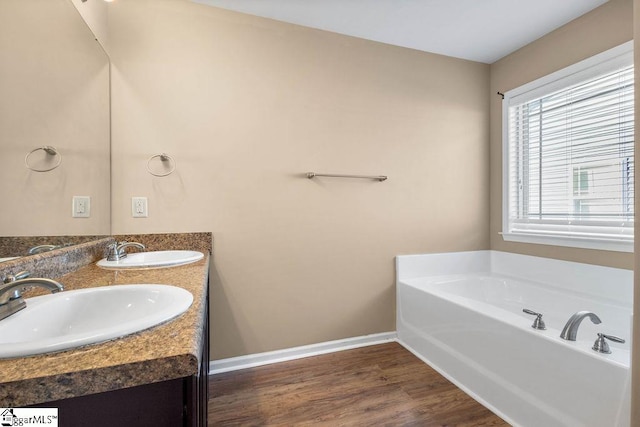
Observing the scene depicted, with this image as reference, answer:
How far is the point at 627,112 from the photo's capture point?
174cm

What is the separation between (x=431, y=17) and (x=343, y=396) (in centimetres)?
249

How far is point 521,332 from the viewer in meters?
1.38

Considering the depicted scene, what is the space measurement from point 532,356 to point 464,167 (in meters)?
1.64

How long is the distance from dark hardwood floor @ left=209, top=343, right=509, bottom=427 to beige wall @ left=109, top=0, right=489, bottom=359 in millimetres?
221

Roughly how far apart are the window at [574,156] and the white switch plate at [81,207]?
296 cm

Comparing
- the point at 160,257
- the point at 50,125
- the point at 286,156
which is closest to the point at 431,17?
the point at 286,156

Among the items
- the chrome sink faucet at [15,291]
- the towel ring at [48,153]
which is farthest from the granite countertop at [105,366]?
the towel ring at [48,153]

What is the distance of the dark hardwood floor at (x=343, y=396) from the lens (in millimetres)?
1446

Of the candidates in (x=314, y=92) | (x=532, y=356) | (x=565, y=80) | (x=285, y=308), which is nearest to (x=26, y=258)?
(x=285, y=308)

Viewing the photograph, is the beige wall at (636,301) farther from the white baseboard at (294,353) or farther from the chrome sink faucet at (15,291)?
the chrome sink faucet at (15,291)

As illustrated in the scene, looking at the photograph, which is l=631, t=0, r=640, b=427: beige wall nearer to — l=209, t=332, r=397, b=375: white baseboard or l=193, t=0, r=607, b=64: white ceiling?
l=193, t=0, r=607, b=64: white ceiling

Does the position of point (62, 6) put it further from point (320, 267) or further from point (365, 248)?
point (365, 248)

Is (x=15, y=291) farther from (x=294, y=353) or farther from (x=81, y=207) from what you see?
(x=294, y=353)

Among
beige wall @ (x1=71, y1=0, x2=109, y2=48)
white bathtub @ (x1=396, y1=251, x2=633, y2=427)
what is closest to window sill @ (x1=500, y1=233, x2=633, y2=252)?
white bathtub @ (x1=396, y1=251, x2=633, y2=427)
